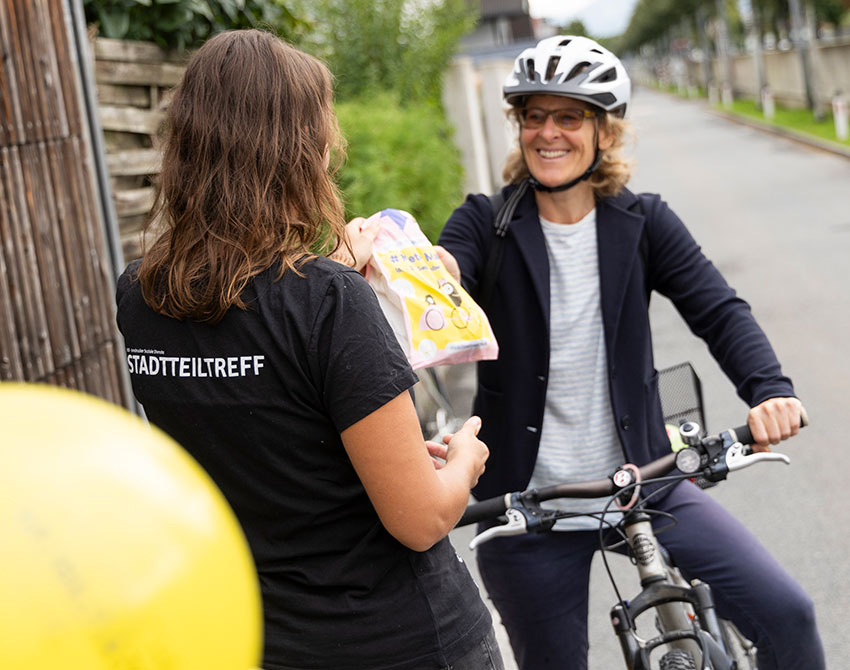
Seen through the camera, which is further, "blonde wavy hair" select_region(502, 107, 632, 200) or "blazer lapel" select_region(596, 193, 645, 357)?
"blonde wavy hair" select_region(502, 107, 632, 200)

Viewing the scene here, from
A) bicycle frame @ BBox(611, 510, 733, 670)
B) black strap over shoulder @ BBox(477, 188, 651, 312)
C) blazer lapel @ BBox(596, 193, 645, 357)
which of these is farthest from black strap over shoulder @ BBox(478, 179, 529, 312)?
bicycle frame @ BBox(611, 510, 733, 670)

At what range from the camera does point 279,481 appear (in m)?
1.88

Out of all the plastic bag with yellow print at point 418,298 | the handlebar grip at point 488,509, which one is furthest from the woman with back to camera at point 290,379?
the handlebar grip at point 488,509

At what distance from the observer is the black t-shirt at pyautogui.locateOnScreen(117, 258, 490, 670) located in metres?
1.78

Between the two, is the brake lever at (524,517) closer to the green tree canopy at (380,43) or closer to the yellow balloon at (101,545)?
the yellow balloon at (101,545)

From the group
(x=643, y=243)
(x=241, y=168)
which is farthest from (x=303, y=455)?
(x=643, y=243)

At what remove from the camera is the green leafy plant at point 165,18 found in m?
5.91

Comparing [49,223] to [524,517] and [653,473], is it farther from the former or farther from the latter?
[653,473]

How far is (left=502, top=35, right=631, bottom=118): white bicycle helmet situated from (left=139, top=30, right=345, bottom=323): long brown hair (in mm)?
1304

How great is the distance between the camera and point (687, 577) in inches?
113

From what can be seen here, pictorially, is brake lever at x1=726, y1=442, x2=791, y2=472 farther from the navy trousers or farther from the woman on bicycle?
the navy trousers

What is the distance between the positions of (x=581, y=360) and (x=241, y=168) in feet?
4.56

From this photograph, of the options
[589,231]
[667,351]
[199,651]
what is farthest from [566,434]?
[667,351]

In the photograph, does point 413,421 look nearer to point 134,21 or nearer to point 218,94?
point 218,94
